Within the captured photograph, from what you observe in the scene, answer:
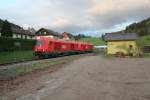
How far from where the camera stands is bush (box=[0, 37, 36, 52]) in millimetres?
45622

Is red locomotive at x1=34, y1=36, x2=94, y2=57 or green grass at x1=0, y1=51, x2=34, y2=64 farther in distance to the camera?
red locomotive at x1=34, y1=36, x2=94, y2=57

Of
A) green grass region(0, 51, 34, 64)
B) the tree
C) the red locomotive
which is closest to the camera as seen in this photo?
green grass region(0, 51, 34, 64)

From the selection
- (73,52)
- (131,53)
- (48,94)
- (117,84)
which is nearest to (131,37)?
(131,53)

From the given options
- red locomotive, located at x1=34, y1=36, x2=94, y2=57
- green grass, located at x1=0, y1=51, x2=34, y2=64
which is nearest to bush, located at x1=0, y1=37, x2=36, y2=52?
green grass, located at x1=0, y1=51, x2=34, y2=64

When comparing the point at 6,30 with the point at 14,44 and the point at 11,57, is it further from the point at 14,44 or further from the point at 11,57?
the point at 11,57

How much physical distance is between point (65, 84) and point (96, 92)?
9.34ft

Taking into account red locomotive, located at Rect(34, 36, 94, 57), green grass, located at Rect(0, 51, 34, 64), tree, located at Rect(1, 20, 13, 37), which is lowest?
green grass, located at Rect(0, 51, 34, 64)

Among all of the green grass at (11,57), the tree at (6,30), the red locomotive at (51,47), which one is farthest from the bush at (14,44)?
the tree at (6,30)

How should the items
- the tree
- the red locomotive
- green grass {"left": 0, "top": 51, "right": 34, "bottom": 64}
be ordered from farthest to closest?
1. the tree
2. the red locomotive
3. green grass {"left": 0, "top": 51, "right": 34, "bottom": 64}

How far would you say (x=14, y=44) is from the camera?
4997 cm

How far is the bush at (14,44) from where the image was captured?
45622 mm

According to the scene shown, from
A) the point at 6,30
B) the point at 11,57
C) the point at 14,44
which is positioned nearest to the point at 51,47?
the point at 11,57

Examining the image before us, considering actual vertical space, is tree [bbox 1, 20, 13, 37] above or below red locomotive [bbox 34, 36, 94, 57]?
above

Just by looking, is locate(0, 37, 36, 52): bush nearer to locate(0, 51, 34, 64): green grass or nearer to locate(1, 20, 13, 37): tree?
locate(0, 51, 34, 64): green grass
